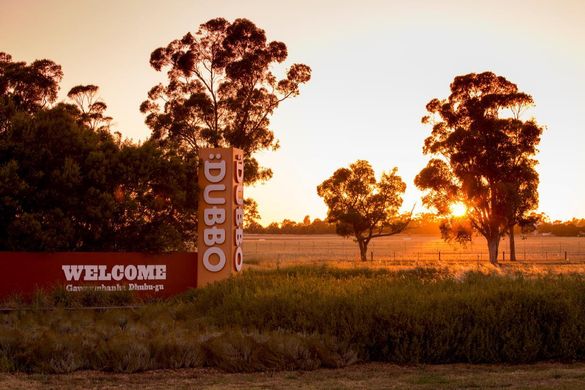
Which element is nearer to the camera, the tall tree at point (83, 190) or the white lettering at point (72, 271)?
the white lettering at point (72, 271)

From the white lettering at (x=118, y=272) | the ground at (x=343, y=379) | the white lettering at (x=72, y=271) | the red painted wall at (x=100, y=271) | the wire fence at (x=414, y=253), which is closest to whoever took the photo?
the ground at (x=343, y=379)

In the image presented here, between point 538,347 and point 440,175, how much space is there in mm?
37691

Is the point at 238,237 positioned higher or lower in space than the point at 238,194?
lower

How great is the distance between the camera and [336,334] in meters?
13.3

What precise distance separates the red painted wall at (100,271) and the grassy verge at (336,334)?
21.7ft

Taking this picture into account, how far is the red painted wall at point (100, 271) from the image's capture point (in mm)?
22188

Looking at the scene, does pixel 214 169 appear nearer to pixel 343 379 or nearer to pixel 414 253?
pixel 343 379

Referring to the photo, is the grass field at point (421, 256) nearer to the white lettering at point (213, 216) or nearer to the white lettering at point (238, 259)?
the white lettering at point (238, 259)

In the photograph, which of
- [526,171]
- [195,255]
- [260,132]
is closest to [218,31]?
[260,132]

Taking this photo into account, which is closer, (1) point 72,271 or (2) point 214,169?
(1) point 72,271

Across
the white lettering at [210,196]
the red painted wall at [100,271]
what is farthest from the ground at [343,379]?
the white lettering at [210,196]

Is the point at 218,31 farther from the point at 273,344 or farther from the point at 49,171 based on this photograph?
the point at 273,344

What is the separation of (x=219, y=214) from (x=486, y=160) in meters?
29.1

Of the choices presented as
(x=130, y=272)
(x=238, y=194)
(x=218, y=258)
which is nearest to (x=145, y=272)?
(x=130, y=272)
